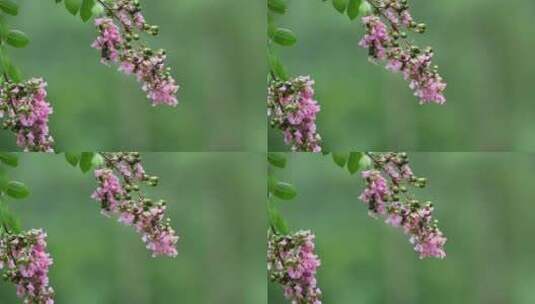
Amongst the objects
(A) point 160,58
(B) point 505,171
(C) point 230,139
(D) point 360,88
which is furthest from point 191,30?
(B) point 505,171

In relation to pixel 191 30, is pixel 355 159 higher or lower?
lower

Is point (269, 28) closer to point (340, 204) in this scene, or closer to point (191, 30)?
point (191, 30)

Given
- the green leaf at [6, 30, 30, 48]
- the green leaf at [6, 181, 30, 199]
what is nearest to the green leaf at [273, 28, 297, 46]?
the green leaf at [6, 30, 30, 48]

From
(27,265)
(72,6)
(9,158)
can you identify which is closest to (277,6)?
(72,6)

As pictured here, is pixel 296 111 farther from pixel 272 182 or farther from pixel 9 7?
pixel 9 7

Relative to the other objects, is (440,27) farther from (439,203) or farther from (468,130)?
(439,203)

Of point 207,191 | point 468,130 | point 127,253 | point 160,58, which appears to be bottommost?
point 127,253
